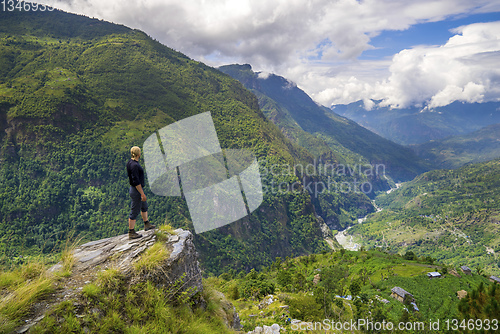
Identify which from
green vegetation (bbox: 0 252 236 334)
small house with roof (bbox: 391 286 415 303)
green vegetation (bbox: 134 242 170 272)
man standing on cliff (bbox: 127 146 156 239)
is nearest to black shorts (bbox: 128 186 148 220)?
man standing on cliff (bbox: 127 146 156 239)

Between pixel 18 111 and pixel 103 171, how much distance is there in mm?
30687

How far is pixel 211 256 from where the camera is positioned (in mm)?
67688

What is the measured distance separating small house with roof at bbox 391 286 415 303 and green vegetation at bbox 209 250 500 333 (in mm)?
842

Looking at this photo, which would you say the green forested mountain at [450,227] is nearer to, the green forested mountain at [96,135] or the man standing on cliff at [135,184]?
the green forested mountain at [96,135]

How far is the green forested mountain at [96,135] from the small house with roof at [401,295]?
126 feet

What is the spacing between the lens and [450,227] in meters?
135

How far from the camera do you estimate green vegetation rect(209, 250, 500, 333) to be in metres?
11.5

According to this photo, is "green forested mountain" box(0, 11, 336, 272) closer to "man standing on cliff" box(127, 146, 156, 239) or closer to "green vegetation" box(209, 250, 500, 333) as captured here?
"man standing on cliff" box(127, 146, 156, 239)

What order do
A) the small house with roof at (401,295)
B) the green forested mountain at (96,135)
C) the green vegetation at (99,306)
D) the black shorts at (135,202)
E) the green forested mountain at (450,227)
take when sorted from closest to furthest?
the green vegetation at (99,306) < the black shorts at (135,202) < the small house with roof at (401,295) < the green forested mountain at (96,135) < the green forested mountain at (450,227)

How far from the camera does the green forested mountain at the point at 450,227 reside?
368 feet

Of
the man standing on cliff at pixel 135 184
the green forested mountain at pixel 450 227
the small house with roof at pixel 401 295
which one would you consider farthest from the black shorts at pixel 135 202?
the green forested mountain at pixel 450 227

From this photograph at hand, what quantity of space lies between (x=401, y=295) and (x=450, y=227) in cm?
14432

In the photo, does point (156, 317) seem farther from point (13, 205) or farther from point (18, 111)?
point (18, 111)

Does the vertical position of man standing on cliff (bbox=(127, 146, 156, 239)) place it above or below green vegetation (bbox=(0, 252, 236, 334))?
above
